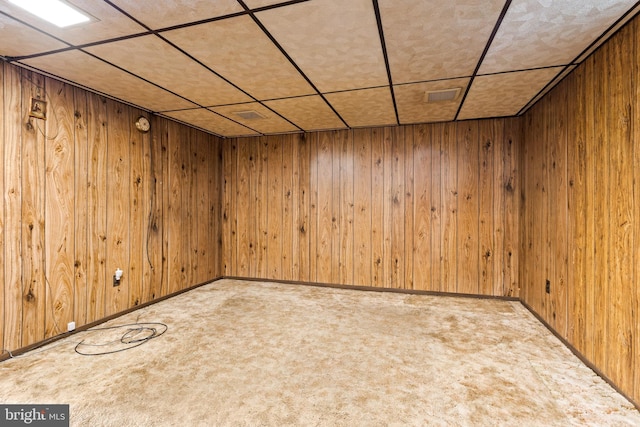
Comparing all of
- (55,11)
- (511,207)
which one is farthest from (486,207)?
(55,11)

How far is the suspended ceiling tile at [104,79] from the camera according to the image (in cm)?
233

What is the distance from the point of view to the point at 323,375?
85.0 inches

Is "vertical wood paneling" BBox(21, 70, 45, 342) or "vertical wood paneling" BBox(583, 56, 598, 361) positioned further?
"vertical wood paneling" BBox(21, 70, 45, 342)

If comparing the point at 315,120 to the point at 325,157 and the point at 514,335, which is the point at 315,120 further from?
the point at 514,335

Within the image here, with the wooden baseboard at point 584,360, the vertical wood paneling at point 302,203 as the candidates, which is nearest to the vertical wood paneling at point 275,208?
the vertical wood paneling at point 302,203

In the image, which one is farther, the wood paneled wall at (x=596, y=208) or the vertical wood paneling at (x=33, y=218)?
the vertical wood paneling at (x=33, y=218)

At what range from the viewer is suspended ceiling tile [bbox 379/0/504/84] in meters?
1.70

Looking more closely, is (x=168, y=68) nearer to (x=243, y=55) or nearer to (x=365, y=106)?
(x=243, y=55)

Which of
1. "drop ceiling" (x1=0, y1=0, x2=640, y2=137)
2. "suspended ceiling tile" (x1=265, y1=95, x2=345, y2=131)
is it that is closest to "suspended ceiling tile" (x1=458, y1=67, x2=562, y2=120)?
"drop ceiling" (x1=0, y1=0, x2=640, y2=137)

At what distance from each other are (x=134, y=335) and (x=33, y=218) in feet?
4.37

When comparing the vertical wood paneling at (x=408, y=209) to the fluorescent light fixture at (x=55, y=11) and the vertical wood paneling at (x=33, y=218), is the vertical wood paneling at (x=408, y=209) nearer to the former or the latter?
the fluorescent light fixture at (x=55, y=11)

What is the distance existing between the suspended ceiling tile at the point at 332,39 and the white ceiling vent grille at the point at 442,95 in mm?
624

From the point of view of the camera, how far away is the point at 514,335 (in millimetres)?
2834

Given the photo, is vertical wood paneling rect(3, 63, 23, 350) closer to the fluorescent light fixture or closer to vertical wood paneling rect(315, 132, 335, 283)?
the fluorescent light fixture
